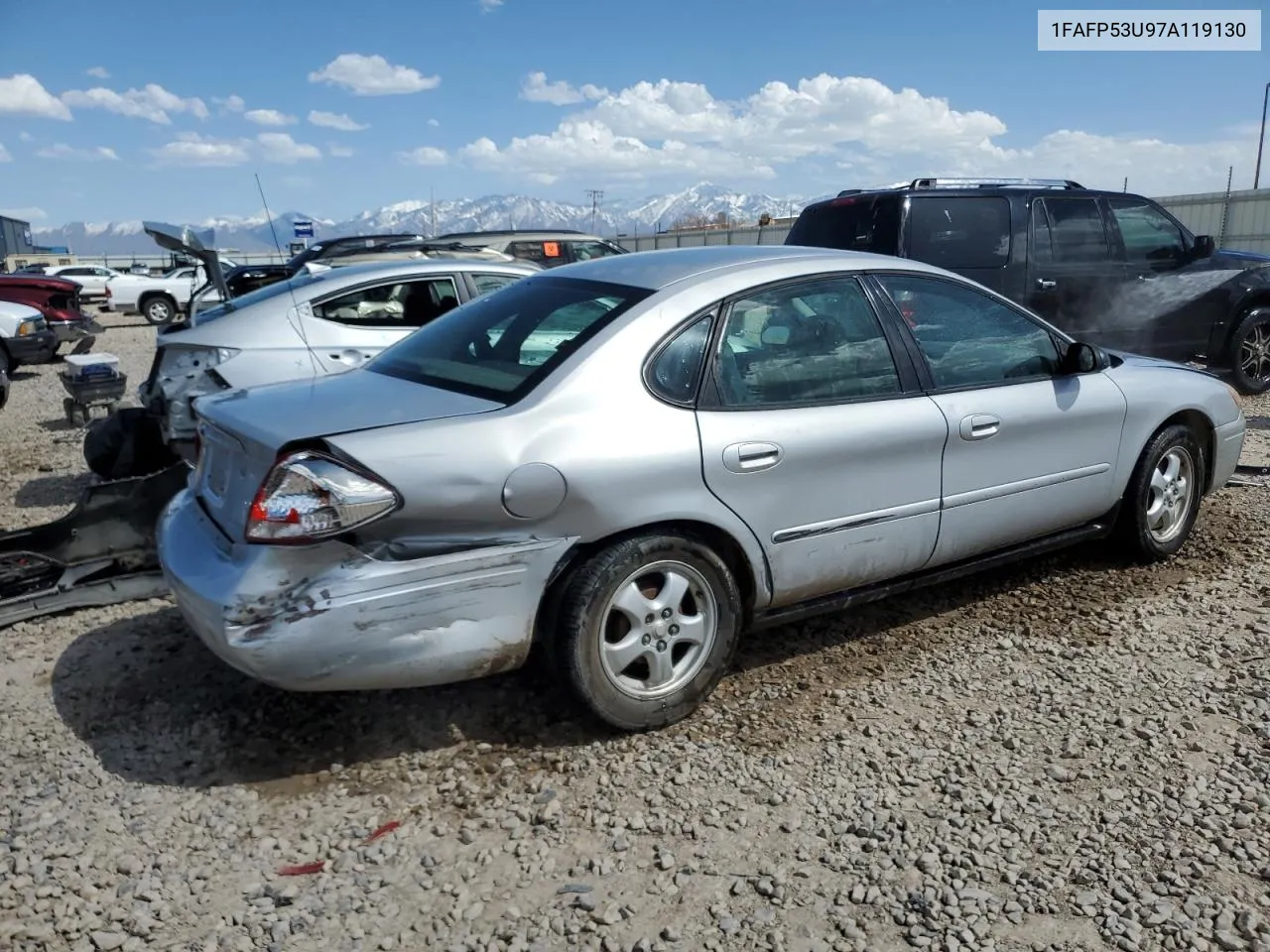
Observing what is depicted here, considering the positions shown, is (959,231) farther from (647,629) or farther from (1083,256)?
(647,629)

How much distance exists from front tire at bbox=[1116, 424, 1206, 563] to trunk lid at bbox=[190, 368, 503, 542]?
3182mm

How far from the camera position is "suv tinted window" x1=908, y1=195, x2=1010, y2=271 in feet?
26.3

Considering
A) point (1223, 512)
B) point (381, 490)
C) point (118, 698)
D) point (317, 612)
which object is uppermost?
point (381, 490)

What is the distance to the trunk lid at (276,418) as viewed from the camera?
3062 millimetres

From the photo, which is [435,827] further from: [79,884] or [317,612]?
[79,884]

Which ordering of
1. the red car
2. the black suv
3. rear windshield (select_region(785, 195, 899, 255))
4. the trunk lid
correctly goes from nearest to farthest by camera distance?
the trunk lid < rear windshield (select_region(785, 195, 899, 255)) < the black suv < the red car

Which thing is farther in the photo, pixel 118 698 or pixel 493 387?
pixel 118 698

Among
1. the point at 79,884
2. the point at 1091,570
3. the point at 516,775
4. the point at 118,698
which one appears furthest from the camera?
the point at 1091,570

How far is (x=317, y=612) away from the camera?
2.89 metres

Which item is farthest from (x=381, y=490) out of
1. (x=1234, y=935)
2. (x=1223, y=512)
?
(x=1223, y=512)

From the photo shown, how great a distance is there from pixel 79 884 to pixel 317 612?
0.90 m

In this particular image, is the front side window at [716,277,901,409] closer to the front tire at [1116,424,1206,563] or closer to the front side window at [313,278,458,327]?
the front tire at [1116,424,1206,563]

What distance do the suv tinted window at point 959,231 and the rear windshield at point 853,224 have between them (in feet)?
0.53

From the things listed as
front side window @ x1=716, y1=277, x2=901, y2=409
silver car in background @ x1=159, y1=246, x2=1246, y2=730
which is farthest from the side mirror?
front side window @ x1=716, y1=277, x2=901, y2=409
